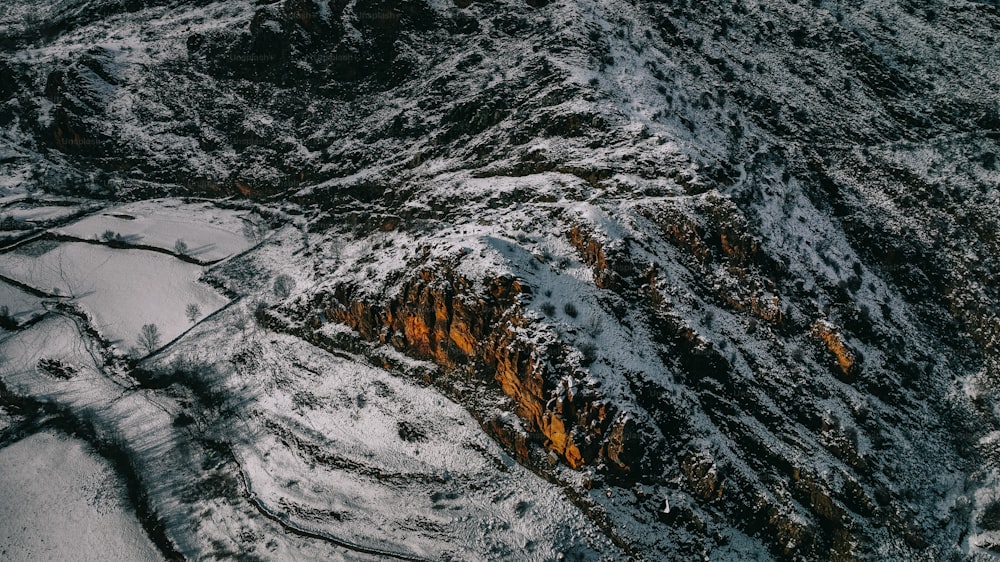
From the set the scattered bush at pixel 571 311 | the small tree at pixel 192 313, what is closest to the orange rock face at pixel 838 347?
the scattered bush at pixel 571 311

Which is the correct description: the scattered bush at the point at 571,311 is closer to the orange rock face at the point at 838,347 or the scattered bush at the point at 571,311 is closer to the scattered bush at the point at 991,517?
the orange rock face at the point at 838,347

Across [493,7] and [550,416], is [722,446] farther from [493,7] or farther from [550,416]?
[493,7]

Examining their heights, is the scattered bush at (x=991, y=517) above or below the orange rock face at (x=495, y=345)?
below

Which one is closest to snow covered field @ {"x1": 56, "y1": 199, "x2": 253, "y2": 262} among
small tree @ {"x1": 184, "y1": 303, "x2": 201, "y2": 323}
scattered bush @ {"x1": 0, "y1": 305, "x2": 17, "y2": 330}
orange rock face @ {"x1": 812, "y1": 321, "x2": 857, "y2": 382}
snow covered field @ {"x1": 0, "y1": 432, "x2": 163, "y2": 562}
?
small tree @ {"x1": 184, "y1": 303, "x2": 201, "y2": 323}

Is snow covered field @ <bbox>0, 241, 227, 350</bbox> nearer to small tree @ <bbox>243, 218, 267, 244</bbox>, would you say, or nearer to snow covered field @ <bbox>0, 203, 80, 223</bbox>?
snow covered field @ <bbox>0, 203, 80, 223</bbox>

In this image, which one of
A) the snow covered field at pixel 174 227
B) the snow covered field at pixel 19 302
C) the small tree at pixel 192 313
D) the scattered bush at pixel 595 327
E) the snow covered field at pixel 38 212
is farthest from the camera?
Result: the snow covered field at pixel 38 212

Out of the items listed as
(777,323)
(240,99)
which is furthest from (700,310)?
(240,99)

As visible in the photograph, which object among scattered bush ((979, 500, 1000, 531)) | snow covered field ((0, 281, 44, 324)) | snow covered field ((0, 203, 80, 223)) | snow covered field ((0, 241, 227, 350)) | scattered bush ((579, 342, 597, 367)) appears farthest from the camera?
snow covered field ((0, 203, 80, 223))
